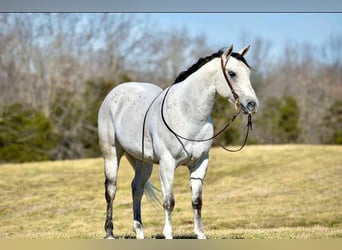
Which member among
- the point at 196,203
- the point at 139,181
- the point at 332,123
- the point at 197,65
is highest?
the point at 197,65

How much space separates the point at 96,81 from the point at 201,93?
14974 millimetres

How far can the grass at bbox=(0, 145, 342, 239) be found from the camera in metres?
11.1

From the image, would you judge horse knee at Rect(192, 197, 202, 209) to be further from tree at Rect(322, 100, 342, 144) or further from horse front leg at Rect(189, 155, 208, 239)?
tree at Rect(322, 100, 342, 144)

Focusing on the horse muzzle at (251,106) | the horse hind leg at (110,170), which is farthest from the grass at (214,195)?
the horse muzzle at (251,106)

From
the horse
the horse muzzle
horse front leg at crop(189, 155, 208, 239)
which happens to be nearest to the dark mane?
the horse

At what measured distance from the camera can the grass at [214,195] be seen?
11.1m

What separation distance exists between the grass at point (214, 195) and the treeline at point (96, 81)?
259 cm

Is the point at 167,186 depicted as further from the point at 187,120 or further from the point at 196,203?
the point at 187,120

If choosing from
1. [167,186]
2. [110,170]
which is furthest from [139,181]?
[167,186]

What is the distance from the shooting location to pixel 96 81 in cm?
2023

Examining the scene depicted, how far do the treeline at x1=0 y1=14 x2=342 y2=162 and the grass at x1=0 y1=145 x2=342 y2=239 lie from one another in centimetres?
259

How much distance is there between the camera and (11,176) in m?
15.2

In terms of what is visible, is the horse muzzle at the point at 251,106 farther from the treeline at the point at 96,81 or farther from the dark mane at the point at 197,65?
the treeline at the point at 96,81

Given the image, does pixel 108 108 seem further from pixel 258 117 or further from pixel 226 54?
pixel 258 117
